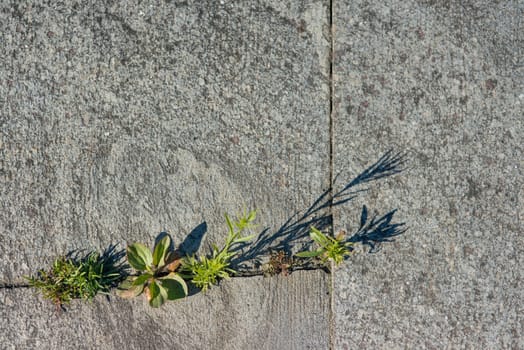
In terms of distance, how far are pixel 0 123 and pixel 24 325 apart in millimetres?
1058

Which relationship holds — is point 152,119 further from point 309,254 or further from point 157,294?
point 309,254

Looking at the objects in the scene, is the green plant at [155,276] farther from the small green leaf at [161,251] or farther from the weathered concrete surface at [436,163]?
the weathered concrete surface at [436,163]

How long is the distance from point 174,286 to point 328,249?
81cm

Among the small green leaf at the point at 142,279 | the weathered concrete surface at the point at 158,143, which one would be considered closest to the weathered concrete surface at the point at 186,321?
the weathered concrete surface at the point at 158,143

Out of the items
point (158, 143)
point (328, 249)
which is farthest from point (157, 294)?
point (328, 249)

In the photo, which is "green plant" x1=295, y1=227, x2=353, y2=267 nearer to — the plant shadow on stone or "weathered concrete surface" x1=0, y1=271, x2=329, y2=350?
the plant shadow on stone

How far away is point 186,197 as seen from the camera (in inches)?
100

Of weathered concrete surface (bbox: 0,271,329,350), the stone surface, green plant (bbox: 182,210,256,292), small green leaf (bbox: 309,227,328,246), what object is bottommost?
weathered concrete surface (bbox: 0,271,329,350)

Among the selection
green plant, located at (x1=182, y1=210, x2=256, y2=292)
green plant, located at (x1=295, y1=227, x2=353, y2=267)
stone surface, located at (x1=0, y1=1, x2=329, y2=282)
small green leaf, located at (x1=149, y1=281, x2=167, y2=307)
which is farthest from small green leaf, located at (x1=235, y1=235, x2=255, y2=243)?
small green leaf, located at (x1=149, y1=281, x2=167, y2=307)

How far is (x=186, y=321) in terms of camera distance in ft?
8.18

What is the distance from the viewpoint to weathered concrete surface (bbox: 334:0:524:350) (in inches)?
99.3

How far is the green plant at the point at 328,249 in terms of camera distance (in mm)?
2469

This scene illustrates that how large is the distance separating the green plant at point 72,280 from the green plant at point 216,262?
0.38 metres

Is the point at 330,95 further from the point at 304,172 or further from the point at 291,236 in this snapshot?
the point at 291,236
